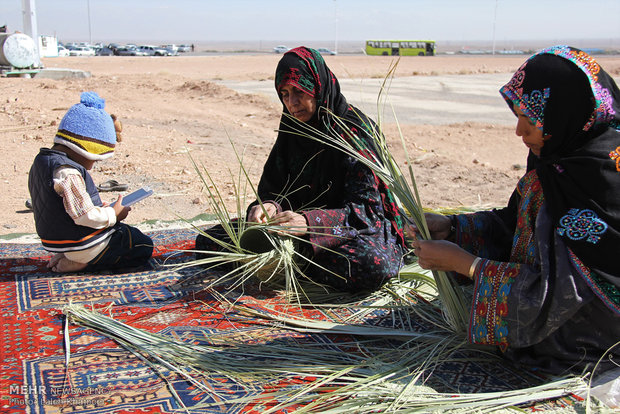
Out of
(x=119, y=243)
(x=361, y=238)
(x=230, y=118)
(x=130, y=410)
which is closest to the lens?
(x=130, y=410)

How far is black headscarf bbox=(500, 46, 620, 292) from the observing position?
6.15 ft

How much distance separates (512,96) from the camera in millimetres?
2025

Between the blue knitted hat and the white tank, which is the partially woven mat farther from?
the white tank

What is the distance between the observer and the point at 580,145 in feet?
6.46

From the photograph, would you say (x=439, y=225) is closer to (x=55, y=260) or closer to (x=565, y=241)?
(x=565, y=241)

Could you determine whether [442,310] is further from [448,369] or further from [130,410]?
[130,410]

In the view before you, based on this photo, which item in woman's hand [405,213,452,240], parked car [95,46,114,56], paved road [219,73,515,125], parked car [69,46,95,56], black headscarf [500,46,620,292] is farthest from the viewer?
parked car [95,46,114,56]

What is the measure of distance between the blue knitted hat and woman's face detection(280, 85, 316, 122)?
0.89 metres

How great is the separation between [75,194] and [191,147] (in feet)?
13.4

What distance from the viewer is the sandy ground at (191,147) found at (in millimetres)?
4957

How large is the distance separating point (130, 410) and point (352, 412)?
69cm

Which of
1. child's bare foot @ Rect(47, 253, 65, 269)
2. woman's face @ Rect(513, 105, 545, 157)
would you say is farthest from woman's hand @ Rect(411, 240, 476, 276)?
child's bare foot @ Rect(47, 253, 65, 269)

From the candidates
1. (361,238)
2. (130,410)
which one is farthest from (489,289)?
(130,410)

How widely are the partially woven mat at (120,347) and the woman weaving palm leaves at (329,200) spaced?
235 mm
